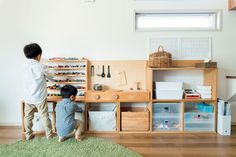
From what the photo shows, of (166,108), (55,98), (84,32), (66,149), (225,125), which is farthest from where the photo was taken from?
(84,32)

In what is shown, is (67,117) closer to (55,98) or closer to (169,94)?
(55,98)

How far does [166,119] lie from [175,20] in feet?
4.73

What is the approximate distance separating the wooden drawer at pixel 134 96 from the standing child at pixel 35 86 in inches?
38.0

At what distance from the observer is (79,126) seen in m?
2.62

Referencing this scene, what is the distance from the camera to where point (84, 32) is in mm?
3125

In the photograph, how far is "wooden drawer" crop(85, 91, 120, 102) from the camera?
287 cm

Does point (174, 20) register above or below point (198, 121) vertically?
above

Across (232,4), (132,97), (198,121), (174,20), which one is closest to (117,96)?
(132,97)

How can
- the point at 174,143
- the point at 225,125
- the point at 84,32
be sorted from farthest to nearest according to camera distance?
the point at 84,32
the point at 225,125
the point at 174,143

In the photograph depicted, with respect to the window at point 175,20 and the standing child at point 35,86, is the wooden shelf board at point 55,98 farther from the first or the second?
the window at point 175,20

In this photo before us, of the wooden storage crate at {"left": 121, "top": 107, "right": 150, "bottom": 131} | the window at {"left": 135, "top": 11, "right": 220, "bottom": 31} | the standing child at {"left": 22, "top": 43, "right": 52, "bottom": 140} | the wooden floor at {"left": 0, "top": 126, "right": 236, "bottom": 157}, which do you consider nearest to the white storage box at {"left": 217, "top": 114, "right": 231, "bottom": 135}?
the wooden floor at {"left": 0, "top": 126, "right": 236, "bottom": 157}

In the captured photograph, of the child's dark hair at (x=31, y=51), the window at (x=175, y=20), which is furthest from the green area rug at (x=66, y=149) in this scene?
the window at (x=175, y=20)

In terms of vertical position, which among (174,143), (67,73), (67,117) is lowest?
(174,143)

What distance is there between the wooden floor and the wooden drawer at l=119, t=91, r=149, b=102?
0.45 meters
